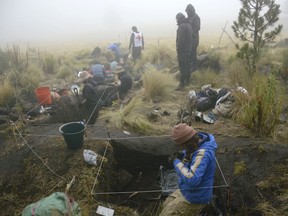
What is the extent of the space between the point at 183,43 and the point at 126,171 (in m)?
4.84

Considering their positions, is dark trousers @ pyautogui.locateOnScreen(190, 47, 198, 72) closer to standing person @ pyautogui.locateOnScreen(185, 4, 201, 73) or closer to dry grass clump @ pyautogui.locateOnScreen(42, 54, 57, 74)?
standing person @ pyautogui.locateOnScreen(185, 4, 201, 73)

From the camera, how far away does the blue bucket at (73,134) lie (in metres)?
4.85

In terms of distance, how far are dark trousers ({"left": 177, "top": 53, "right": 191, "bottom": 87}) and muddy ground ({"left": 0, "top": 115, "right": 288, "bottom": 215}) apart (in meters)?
3.33

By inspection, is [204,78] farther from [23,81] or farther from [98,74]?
[23,81]

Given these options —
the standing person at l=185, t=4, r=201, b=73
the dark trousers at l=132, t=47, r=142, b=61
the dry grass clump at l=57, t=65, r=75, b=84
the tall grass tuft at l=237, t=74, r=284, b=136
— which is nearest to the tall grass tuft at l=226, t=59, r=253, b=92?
the standing person at l=185, t=4, r=201, b=73

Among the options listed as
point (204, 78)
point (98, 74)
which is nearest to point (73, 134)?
point (98, 74)

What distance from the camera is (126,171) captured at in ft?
16.8

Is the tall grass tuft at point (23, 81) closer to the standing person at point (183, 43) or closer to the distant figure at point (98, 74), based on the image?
the distant figure at point (98, 74)

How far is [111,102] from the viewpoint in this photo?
26.9 ft

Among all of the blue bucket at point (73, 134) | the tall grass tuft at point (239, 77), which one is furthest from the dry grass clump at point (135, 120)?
the tall grass tuft at point (239, 77)

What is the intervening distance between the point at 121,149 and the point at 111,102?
321 centimetres

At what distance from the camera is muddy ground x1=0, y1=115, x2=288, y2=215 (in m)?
3.89

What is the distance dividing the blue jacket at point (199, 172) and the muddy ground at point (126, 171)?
0.43 m

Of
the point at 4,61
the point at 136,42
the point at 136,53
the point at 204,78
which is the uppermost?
the point at 136,42
